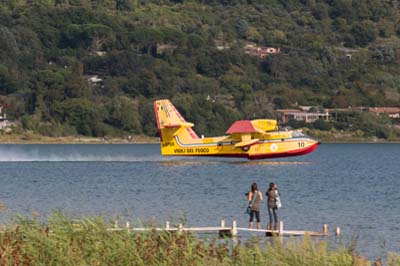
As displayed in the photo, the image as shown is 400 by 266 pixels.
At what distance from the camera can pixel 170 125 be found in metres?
77.9

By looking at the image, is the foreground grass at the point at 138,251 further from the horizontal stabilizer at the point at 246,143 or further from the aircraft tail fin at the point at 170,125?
the aircraft tail fin at the point at 170,125

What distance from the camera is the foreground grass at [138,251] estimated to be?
78.3ft

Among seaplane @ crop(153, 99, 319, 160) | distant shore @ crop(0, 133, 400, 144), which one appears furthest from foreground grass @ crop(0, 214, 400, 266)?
distant shore @ crop(0, 133, 400, 144)

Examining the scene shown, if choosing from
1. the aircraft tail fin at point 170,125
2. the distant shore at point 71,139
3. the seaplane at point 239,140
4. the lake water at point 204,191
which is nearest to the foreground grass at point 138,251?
the lake water at point 204,191

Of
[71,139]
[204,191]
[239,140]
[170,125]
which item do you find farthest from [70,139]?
[204,191]

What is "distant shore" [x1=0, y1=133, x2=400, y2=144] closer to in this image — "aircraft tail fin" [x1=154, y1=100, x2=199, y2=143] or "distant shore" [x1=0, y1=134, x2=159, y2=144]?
"distant shore" [x1=0, y1=134, x2=159, y2=144]

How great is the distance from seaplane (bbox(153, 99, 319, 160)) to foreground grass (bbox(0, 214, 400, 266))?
4978 cm

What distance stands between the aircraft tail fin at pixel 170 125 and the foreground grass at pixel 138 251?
172ft

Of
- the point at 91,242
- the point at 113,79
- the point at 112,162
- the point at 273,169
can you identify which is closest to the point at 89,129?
the point at 113,79

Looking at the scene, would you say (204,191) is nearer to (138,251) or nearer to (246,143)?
(246,143)

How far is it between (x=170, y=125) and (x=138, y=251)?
53.5 metres

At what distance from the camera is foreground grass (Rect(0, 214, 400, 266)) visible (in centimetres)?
2388

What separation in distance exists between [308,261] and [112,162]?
76136 mm

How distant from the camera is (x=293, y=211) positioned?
155 ft
